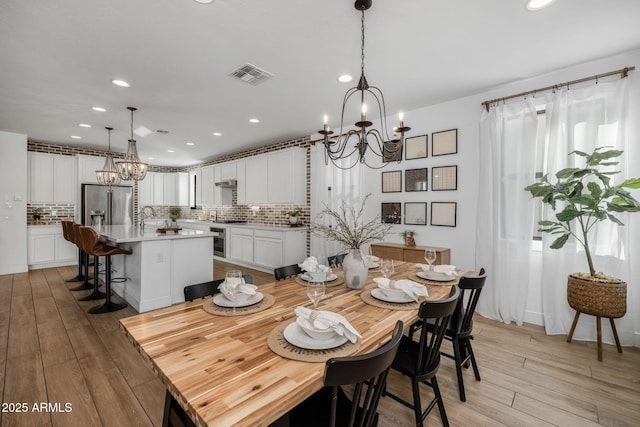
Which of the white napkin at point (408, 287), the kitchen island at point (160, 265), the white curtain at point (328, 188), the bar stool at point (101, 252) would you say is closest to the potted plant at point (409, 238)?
the white curtain at point (328, 188)

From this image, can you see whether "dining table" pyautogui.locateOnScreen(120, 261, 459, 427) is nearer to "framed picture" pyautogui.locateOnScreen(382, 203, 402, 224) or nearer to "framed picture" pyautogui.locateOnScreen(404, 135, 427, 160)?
"framed picture" pyautogui.locateOnScreen(382, 203, 402, 224)

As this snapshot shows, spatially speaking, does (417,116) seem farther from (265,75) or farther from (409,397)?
(409,397)

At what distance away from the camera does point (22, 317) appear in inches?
129

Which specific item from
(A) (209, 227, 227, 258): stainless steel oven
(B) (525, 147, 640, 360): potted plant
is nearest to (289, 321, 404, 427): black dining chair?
(B) (525, 147, 640, 360): potted plant

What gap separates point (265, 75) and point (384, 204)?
2.46m

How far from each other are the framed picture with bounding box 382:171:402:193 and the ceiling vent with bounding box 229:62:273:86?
7.35ft

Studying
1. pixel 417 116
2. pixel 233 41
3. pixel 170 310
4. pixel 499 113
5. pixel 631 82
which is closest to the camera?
pixel 170 310

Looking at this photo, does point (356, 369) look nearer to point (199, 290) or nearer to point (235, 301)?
point (235, 301)

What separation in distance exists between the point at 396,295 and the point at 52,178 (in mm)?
7526

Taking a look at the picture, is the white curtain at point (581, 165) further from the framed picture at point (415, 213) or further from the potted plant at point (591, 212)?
the framed picture at point (415, 213)

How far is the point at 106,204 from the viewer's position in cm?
645

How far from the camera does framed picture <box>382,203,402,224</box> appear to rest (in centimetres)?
421

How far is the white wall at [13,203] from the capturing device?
5117 mm

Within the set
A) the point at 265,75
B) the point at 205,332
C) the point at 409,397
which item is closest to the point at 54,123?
the point at 265,75
